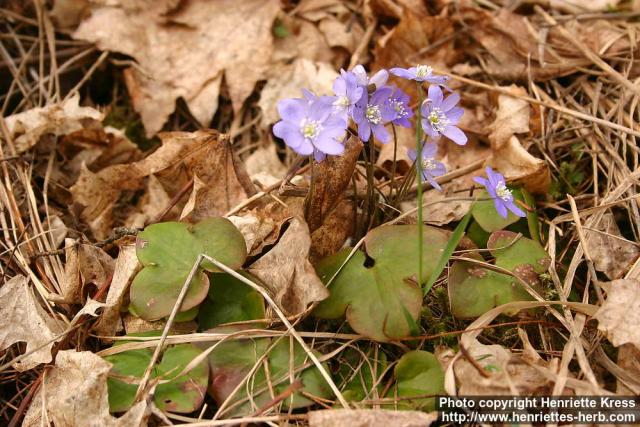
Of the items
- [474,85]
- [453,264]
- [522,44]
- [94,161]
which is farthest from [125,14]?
[453,264]

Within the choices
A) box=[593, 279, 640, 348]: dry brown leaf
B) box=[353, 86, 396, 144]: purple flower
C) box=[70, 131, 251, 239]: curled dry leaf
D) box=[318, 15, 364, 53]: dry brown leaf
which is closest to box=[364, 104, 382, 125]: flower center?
box=[353, 86, 396, 144]: purple flower

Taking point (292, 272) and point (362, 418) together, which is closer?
point (362, 418)

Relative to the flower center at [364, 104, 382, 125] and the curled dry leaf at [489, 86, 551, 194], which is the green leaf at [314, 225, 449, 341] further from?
the curled dry leaf at [489, 86, 551, 194]

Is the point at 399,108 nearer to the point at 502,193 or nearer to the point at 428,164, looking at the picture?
the point at 428,164

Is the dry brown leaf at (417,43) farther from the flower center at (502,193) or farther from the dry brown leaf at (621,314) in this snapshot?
the dry brown leaf at (621,314)

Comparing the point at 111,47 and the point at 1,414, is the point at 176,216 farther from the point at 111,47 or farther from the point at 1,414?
the point at 111,47

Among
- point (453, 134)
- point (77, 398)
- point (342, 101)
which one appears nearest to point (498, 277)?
point (453, 134)

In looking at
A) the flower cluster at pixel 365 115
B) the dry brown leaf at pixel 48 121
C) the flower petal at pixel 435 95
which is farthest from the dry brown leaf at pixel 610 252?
the dry brown leaf at pixel 48 121
